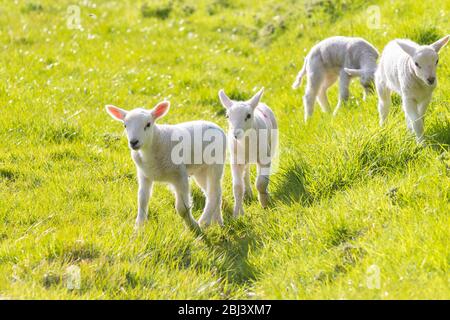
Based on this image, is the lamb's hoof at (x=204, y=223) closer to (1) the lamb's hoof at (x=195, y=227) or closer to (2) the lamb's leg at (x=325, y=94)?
(1) the lamb's hoof at (x=195, y=227)

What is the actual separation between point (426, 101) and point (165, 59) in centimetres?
650

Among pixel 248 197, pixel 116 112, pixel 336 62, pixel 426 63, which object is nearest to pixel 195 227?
pixel 116 112

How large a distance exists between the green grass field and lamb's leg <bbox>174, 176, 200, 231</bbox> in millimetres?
109

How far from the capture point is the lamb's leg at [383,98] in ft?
25.4

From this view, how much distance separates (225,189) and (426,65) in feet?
8.27

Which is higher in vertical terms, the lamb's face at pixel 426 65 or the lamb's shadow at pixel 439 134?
the lamb's face at pixel 426 65

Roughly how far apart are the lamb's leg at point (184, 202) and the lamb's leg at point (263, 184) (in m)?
0.87

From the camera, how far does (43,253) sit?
525 centimetres

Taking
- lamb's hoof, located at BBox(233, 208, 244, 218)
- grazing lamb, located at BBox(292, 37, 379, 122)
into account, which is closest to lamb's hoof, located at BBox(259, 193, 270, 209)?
lamb's hoof, located at BBox(233, 208, 244, 218)

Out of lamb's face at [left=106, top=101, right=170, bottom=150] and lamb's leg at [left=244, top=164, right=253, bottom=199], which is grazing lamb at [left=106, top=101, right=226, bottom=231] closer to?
lamb's face at [left=106, top=101, right=170, bottom=150]

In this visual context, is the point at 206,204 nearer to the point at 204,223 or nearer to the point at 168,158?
the point at 204,223

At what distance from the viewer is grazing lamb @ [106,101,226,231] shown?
6.07 metres

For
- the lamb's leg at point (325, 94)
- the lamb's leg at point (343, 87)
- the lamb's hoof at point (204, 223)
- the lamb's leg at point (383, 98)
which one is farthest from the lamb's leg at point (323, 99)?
the lamb's hoof at point (204, 223)
